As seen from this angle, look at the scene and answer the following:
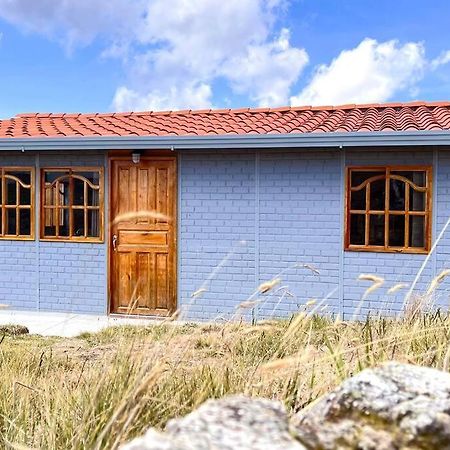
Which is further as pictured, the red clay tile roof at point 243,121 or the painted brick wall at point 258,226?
the red clay tile roof at point 243,121

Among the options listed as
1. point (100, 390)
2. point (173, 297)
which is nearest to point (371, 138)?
point (173, 297)

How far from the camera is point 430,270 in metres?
7.64

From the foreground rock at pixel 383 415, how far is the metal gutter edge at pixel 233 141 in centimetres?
585

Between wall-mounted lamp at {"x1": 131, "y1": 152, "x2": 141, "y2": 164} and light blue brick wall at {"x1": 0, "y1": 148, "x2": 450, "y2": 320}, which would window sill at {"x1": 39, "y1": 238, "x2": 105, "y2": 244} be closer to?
light blue brick wall at {"x1": 0, "y1": 148, "x2": 450, "y2": 320}

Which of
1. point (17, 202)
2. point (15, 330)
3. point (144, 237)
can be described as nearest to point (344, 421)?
point (15, 330)

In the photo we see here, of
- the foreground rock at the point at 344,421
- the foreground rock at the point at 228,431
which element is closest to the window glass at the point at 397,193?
the foreground rock at the point at 344,421

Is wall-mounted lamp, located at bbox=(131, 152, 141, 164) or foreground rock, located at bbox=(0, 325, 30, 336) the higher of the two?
wall-mounted lamp, located at bbox=(131, 152, 141, 164)

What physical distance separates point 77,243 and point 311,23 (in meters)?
7.53

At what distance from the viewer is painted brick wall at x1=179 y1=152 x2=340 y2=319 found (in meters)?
7.90

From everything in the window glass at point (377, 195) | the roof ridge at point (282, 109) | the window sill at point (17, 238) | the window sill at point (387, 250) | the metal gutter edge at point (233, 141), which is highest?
the roof ridge at point (282, 109)

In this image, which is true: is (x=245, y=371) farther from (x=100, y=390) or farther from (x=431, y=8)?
(x=431, y=8)

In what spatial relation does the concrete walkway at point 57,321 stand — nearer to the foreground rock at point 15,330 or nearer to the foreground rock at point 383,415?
the foreground rock at point 15,330

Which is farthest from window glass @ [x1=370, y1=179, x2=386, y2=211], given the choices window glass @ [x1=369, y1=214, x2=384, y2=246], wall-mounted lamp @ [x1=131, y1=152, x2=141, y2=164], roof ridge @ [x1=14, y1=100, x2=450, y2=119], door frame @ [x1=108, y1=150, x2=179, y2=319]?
wall-mounted lamp @ [x1=131, y1=152, x2=141, y2=164]

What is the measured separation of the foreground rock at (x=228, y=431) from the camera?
1240mm
